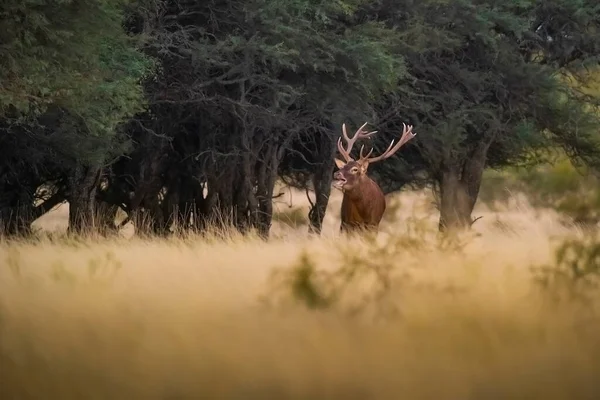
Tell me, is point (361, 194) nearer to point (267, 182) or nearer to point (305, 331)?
point (267, 182)

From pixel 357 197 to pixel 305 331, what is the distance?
360 inches

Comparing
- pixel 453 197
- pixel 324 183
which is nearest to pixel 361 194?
pixel 324 183

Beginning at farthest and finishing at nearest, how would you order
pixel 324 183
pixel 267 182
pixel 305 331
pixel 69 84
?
pixel 324 183 → pixel 267 182 → pixel 69 84 → pixel 305 331

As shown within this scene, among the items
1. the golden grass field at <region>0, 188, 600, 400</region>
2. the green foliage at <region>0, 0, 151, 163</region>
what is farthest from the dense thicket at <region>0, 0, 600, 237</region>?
the golden grass field at <region>0, 188, 600, 400</region>

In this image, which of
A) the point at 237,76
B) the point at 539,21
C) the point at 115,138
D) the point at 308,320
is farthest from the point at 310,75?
the point at 308,320

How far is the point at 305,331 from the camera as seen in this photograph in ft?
21.8

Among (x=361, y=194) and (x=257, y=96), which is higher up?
(x=257, y=96)

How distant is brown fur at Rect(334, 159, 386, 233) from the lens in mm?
15664

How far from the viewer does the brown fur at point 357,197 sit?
51.4 feet

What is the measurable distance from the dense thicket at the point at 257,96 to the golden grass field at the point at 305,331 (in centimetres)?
594

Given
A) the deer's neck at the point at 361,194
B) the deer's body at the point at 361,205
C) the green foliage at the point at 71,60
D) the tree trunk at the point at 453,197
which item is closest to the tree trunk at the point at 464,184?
the tree trunk at the point at 453,197

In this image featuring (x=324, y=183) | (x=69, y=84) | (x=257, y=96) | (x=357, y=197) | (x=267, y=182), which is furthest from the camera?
(x=324, y=183)

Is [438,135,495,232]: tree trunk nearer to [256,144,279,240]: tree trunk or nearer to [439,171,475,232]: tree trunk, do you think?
[439,171,475,232]: tree trunk

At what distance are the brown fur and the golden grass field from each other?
6.16 m
